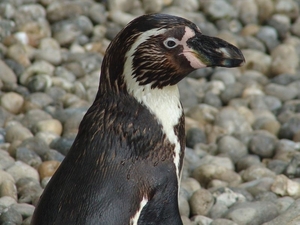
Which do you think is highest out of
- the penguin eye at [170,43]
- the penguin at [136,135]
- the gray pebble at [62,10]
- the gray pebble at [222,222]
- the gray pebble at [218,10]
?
the penguin eye at [170,43]

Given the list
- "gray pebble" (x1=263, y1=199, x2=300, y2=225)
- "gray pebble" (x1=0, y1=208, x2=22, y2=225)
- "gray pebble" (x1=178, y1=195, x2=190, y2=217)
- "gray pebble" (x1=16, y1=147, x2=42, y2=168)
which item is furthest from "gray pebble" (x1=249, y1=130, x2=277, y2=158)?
"gray pebble" (x1=0, y1=208, x2=22, y2=225)

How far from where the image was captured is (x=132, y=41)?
3.23 metres

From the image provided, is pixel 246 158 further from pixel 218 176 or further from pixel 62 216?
pixel 62 216

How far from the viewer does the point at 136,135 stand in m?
3.25

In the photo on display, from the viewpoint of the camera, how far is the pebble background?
4352mm

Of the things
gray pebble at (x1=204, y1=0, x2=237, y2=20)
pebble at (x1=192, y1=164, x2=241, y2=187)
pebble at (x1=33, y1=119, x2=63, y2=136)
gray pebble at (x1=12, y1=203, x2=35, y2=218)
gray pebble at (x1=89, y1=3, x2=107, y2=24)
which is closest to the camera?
gray pebble at (x1=12, y1=203, x2=35, y2=218)

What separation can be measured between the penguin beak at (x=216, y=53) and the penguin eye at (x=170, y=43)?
2.3 inches

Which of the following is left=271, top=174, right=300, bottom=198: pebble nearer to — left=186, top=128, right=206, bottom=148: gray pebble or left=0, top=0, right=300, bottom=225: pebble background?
left=0, top=0, right=300, bottom=225: pebble background

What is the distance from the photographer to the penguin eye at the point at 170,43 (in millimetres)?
3246

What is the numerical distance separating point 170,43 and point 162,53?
0.20ft

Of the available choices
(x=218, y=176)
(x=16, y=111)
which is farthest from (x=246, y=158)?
(x=16, y=111)

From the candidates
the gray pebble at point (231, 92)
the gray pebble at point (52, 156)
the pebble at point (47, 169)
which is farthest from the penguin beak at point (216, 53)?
the gray pebble at point (231, 92)

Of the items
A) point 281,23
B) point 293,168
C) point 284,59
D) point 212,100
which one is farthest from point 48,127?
point 281,23

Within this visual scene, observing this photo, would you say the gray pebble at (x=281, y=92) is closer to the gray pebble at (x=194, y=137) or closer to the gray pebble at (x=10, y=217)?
the gray pebble at (x=194, y=137)
